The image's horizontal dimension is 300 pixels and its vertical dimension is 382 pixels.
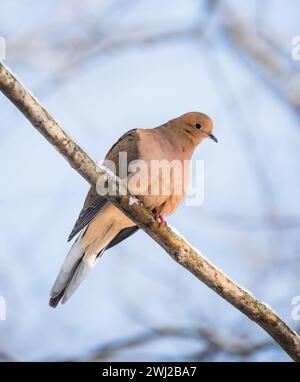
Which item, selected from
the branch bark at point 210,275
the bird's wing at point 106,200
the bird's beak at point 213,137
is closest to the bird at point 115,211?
the bird's wing at point 106,200

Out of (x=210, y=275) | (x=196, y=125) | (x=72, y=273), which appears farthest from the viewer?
(x=196, y=125)

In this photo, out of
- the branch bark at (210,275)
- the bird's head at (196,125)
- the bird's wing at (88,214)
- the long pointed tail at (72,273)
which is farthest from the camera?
the bird's head at (196,125)

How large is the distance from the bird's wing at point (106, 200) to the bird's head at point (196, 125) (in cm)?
44

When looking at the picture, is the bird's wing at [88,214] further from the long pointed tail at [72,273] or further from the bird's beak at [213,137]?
the bird's beak at [213,137]

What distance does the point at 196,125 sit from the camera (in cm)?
466

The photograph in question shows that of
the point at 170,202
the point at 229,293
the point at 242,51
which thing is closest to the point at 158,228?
the point at 229,293

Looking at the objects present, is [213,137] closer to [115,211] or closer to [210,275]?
[115,211]

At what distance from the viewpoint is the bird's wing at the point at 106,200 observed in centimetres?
393

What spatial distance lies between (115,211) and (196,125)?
0.99m

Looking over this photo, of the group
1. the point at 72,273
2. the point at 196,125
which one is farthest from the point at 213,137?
→ the point at 72,273

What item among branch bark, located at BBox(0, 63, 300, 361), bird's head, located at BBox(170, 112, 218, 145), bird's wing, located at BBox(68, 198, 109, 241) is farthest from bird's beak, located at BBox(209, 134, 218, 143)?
branch bark, located at BBox(0, 63, 300, 361)

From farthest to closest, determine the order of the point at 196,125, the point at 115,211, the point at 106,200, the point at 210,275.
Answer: the point at 196,125 < the point at 115,211 < the point at 106,200 < the point at 210,275

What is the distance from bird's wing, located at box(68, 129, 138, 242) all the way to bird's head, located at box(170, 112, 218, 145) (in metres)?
0.44
